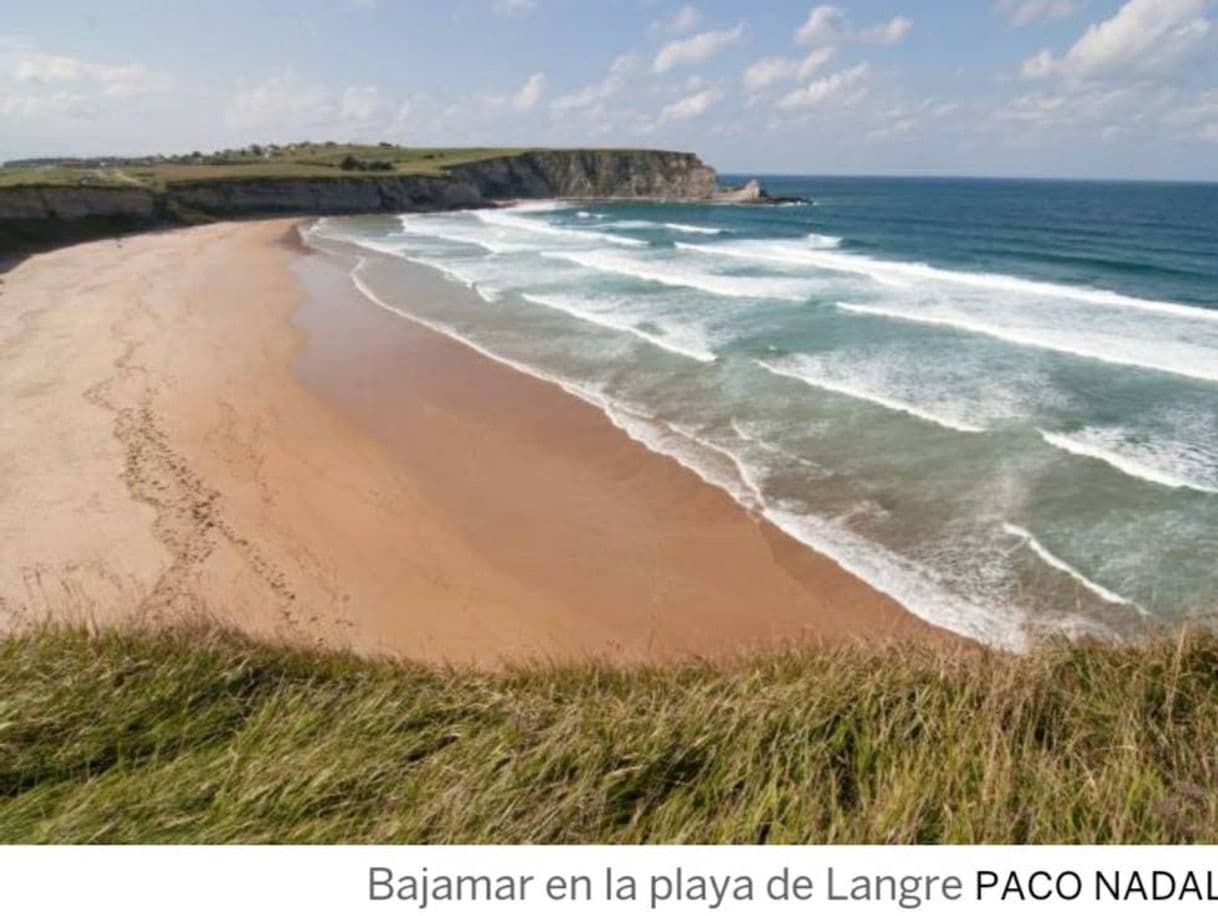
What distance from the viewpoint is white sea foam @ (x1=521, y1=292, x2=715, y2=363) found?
861 inches

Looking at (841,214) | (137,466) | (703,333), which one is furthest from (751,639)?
(841,214)

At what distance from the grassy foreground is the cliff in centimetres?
4914

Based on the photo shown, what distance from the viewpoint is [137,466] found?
44.2 ft

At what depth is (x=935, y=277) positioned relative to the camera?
3641cm

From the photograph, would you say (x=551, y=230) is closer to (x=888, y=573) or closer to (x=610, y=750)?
(x=888, y=573)

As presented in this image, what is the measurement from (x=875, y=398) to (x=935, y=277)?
74.0 feet

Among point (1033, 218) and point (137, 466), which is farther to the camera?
point (1033, 218)

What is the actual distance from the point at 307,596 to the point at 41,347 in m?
17.6

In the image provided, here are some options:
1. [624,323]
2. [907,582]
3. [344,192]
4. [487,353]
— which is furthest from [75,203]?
[907,582]

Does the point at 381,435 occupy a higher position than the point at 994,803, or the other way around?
the point at 994,803

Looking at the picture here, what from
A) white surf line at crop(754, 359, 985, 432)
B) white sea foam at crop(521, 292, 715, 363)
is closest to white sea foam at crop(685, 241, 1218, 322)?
white sea foam at crop(521, 292, 715, 363)

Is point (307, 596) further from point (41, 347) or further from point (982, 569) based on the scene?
point (41, 347)

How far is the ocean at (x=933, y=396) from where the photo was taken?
10.2 metres

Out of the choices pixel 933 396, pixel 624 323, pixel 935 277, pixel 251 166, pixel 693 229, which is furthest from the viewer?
pixel 251 166
